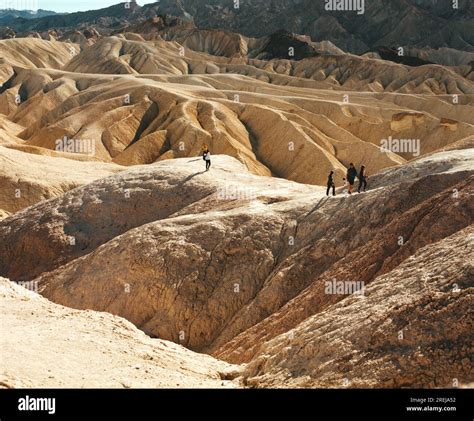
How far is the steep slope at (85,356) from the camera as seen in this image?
8.83 meters

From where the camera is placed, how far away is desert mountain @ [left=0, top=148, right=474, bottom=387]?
9539mm

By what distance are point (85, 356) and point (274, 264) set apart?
9.91 m

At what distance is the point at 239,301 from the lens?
18328 mm

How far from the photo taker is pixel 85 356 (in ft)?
32.6

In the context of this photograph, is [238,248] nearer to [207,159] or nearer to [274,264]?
[274,264]

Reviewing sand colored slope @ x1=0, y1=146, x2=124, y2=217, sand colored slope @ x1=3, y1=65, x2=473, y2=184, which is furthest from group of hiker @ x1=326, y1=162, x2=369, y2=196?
sand colored slope @ x1=3, y1=65, x2=473, y2=184

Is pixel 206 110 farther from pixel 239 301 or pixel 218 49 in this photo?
pixel 218 49

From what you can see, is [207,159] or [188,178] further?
[207,159]

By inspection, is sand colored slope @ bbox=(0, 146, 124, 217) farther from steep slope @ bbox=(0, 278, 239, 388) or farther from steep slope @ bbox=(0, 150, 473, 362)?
steep slope @ bbox=(0, 278, 239, 388)

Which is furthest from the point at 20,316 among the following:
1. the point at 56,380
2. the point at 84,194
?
the point at 84,194

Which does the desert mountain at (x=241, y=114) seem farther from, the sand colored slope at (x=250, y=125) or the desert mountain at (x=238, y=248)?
the desert mountain at (x=238, y=248)
